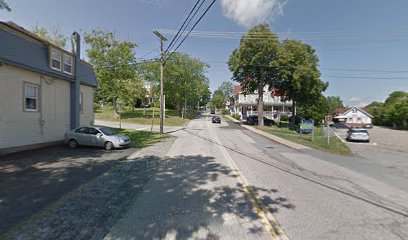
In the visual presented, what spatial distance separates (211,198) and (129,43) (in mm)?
35238

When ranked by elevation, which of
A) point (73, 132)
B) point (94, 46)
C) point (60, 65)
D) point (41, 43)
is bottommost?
point (73, 132)

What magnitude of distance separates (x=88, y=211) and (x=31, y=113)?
959 cm

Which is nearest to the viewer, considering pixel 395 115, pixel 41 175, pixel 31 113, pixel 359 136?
pixel 41 175

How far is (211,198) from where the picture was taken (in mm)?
5094

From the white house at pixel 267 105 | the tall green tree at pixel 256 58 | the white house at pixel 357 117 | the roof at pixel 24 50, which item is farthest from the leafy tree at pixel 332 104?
the roof at pixel 24 50

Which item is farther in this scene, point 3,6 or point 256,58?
point 256,58

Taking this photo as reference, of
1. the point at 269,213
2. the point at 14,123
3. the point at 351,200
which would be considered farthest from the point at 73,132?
the point at 351,200

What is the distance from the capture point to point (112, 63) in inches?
1314

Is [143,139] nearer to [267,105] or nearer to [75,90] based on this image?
[75,90]

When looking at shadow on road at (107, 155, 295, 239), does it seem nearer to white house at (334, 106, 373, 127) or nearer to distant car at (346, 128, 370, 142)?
distant car at (346, 128, 370, 142)

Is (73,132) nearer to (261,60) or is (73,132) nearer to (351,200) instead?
(351,200)

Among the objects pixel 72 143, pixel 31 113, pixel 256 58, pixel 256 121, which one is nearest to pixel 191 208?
pixel 72 143

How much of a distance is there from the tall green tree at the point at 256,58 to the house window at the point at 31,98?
24986 millimetres

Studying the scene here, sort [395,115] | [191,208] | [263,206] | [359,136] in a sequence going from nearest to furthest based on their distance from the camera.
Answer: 1. [191,208]
2. [263,206]
3. [359,136]
4. [395,115]
